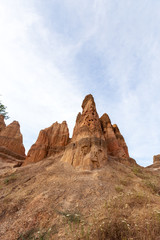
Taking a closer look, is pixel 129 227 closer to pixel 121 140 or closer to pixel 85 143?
pixel 85 143

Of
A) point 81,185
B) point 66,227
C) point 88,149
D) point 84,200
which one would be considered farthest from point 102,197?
point 88,149

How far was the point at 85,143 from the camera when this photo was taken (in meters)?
16.0

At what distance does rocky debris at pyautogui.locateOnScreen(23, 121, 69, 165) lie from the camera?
2412 centimetres

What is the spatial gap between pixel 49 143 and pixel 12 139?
11446mm

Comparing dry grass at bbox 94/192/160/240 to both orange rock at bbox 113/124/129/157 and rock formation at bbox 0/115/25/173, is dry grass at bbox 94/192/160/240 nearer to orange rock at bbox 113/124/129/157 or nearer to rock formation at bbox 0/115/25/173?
orange rock at bbox 113/124/129/157

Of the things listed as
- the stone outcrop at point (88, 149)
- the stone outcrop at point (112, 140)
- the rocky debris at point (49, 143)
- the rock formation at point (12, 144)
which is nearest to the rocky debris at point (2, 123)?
the rock formation at point (12, 144)

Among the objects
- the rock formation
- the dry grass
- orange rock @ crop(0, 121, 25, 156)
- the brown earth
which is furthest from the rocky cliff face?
the dry grass

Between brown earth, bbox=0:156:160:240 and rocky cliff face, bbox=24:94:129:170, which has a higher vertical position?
rocky cliff face, bbox=24:94:129:170

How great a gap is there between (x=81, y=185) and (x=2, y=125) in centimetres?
3496

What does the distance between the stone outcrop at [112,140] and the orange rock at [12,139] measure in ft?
73.9

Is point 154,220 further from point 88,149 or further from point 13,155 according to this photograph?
point 13,155

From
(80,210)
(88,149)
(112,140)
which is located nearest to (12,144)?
(88,149)

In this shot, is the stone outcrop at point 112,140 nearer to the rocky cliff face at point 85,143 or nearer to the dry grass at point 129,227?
the rocky cliff face at point 85,143

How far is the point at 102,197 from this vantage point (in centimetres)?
799
